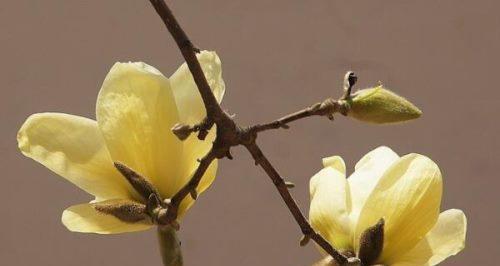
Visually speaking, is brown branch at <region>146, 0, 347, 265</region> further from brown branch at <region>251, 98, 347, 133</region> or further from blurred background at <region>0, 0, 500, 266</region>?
blurred background at <region>0, 0, 500, 266</region>

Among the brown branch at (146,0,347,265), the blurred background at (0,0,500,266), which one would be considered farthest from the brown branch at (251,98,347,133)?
the blurred background at (0,0,500,266)

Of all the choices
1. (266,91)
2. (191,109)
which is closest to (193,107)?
(191,109)

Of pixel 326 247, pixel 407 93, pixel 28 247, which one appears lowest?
pixel 28 247

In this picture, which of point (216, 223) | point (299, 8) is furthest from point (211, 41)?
point (216, 223)

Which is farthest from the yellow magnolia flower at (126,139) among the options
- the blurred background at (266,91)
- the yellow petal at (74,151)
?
the blurred background at (266,91)

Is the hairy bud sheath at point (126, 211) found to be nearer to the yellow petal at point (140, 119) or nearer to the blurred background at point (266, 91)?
the yellow petal at point (140, 119)

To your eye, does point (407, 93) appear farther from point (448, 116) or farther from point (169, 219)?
point (169, 219)

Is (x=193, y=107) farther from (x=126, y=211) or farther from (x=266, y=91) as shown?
(x=266, y=91)

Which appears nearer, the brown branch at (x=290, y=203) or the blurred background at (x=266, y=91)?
the brown branch at (x=290, y=203)
